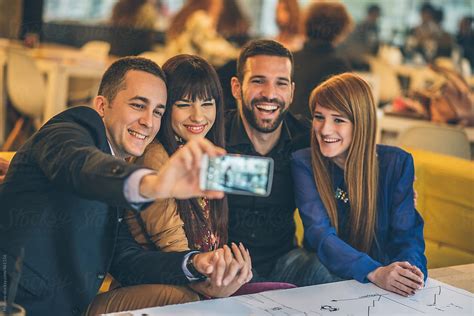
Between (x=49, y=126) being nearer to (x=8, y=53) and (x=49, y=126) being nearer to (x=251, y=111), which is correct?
(x=251, y=111)

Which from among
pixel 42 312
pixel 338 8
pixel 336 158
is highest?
pixel 338 8

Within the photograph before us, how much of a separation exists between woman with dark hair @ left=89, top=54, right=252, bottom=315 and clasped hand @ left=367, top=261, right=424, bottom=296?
20.1 inches

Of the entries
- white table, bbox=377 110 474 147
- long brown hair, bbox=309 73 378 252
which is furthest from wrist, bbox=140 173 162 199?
white table, bbox=377 110 474 147

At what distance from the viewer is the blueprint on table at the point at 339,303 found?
232 centimetres

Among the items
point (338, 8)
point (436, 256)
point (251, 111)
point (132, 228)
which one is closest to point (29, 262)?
point (132, 228)

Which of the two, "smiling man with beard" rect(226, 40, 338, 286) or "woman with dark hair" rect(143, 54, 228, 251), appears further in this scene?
Answer: "smiling man with beard" rect(226, 40, 338, 286)

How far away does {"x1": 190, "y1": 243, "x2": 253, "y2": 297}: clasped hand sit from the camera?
2479 millimetres

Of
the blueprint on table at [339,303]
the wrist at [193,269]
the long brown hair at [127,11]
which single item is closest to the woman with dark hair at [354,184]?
the blueprint on table at [339,303]

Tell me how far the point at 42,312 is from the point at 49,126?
1.67 feet

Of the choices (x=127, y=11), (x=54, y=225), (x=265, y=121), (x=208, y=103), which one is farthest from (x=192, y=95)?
(x=127, y=11)

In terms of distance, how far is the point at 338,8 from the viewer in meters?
5.52

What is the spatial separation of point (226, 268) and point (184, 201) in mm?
453

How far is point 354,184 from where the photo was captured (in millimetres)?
3229

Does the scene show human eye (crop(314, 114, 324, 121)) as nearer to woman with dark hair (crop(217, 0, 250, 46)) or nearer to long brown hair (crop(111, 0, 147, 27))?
long brown hair (crop(111, 0, 147, 27))
